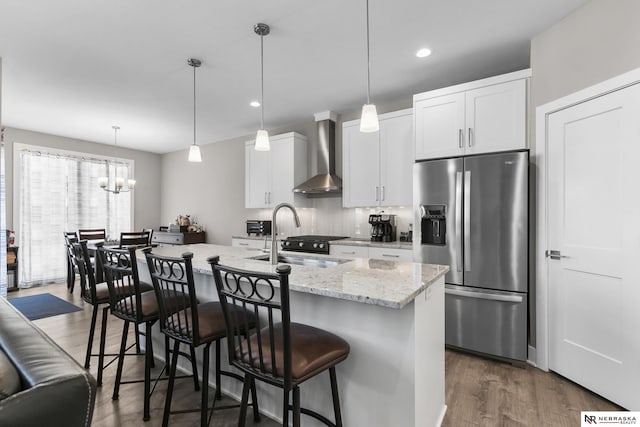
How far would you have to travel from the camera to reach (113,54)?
2920 mm

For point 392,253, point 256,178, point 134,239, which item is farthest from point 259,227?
point 392,253

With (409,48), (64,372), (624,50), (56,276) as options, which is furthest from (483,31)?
(56,276)

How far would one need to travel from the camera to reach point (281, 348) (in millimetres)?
1391

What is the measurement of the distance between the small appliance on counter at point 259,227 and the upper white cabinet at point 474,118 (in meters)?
2.78

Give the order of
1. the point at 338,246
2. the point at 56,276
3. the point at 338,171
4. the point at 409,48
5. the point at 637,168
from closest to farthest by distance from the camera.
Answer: the point at 637,168
the point at 409,48
the point at 338,246
the point at 338,171
the point at 56,276

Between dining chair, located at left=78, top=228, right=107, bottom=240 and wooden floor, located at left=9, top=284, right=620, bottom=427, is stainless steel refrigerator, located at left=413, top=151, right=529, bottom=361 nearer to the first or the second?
wooden floor, located at left=9, top=284, right=620, bottom=427

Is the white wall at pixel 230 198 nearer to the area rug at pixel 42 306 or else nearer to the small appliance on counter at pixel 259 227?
the small appliance on counter at pixel 259 227

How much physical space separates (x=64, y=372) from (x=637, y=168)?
3.01 meters

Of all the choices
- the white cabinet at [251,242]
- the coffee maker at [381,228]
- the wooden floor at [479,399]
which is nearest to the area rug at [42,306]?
the wooden floor at [479,399]

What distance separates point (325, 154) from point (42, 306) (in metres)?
4.42

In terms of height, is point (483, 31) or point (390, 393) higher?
point (483, 31)

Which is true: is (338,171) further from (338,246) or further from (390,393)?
(390,393)

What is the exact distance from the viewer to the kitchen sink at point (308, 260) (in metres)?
2.38

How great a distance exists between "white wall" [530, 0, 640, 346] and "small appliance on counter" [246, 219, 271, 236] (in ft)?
11.9
